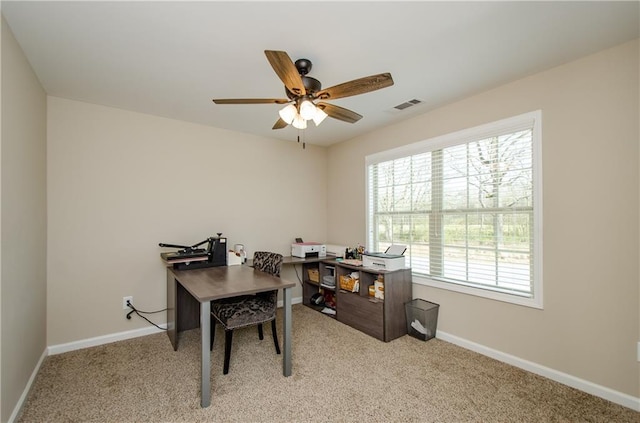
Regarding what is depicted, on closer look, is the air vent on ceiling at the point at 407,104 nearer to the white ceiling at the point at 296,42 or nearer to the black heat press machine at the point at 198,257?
the white ceiling at the point at 296,42

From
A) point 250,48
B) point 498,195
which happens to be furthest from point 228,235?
point 498,195

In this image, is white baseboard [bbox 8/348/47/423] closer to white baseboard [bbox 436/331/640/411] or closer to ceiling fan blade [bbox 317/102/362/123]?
ceiling fan blade [bbox 317/102/362/123]

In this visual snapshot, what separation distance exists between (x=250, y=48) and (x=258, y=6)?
401mm

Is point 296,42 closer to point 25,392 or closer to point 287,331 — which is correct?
point 287,331

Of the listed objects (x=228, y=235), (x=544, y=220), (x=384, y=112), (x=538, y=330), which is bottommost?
(x=538, y=330)

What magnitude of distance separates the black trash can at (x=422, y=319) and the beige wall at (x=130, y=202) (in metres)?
1.98

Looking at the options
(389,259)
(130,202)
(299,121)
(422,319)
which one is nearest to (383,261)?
(389,259)

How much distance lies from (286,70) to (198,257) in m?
2.07

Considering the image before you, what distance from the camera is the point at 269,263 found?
9.26 feet

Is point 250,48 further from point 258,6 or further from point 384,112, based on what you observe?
point 384,112

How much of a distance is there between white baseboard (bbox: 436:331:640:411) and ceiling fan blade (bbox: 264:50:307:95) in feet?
8.71

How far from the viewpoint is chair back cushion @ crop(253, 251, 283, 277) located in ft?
8.87

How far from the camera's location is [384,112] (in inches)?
124

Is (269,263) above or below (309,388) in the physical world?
above
